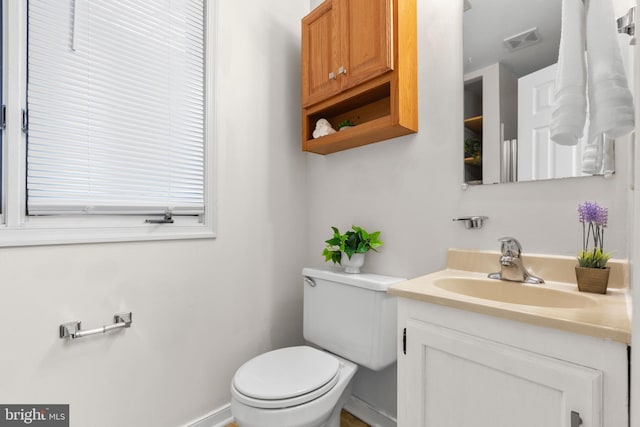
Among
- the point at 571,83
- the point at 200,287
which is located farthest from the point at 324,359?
the point at 571,83

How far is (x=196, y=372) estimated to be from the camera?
4.66 ft

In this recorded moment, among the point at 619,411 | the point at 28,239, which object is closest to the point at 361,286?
the point at 619,411

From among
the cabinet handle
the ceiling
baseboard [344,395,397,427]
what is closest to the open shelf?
the ceiling

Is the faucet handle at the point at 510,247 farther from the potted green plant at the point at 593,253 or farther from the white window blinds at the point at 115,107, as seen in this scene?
the white window blinds at the point at 115,107

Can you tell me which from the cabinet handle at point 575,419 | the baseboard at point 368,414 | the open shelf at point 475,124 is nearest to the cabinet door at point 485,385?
the cabinet handle at point 575,419

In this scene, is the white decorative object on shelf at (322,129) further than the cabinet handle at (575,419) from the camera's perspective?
Yes

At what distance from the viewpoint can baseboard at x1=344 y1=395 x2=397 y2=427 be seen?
143 cm

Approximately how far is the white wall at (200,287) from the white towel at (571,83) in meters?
1.31

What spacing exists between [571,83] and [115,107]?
1.55 metres

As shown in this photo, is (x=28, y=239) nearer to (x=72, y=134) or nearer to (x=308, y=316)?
(x=72, y=134)

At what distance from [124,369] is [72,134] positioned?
Result: 3.13 feet

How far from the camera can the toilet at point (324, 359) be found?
1.02 m

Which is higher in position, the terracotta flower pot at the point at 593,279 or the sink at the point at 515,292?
the terracotta flower pot at the point at 593,279

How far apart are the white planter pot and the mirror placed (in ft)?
1.91
